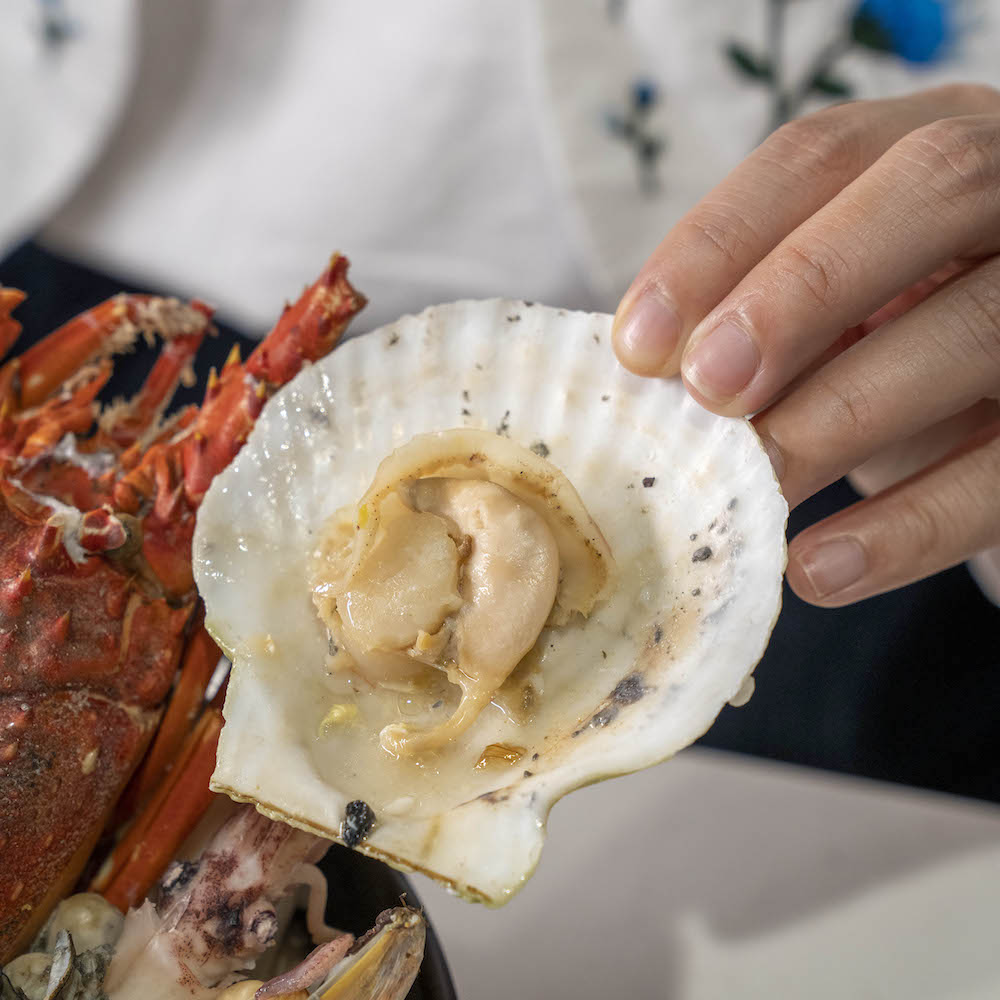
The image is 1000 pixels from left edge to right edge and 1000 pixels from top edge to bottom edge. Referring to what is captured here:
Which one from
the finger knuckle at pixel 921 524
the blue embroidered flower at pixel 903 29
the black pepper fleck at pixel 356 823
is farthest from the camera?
the blue embroidered flower at pixel 903 29

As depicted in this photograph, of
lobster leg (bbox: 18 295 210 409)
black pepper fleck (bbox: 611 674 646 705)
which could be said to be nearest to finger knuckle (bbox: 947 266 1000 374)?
black pepper fleck (bbox: 611 674 646 705)

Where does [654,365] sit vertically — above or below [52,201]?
above

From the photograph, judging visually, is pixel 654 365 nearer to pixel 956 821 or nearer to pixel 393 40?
pixel 956 821

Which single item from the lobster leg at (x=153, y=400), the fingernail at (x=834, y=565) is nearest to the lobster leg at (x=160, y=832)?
the lobster leg at (x=153, y=400)

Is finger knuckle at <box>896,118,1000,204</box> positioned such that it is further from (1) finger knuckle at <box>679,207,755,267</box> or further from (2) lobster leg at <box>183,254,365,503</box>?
(2) lobster leg at <box>183,254,365,503</box>

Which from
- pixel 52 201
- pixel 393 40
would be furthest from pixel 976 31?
pixel 52 201

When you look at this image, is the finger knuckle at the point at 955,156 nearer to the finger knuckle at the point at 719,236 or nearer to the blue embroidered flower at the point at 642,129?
the finger knuckle at the point at 719,236

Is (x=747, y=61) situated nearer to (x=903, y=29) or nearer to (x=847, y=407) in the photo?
(x=903, y=29)
